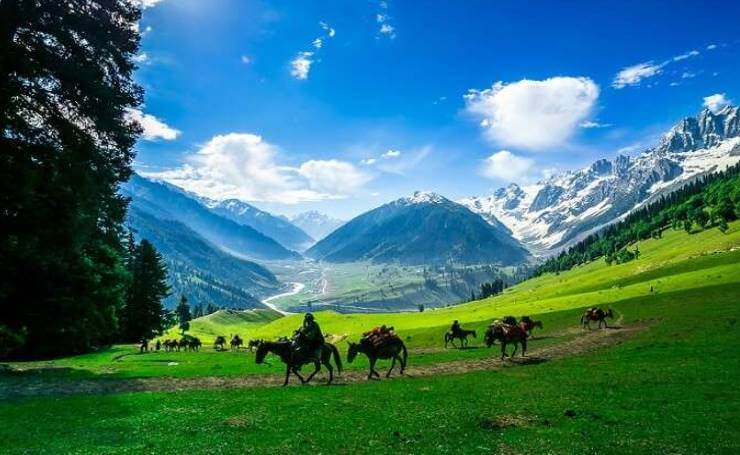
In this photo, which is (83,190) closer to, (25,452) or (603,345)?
(25,452)

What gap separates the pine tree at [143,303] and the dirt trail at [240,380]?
73.0 metres

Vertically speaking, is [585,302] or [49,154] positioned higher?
[49,154]

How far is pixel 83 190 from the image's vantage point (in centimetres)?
2691

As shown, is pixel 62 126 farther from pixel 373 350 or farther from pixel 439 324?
pixel 439 324

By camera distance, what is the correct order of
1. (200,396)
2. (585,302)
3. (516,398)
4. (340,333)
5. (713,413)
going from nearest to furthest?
(713,413) < (516,398) < (200,396) < (585,302) < (340,333)

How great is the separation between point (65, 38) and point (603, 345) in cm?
4745

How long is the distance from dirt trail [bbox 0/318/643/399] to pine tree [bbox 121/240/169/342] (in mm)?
72991

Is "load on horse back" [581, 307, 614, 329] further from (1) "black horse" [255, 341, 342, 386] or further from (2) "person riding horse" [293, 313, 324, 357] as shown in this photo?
(2) "person riding horse" [293, 313, 324, 357]

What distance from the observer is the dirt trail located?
32.3 m

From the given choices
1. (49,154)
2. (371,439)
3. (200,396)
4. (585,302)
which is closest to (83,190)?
(49,154)

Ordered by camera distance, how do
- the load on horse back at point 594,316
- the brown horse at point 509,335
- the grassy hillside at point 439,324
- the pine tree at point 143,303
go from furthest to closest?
the pine tree at point 143,303 < the load on horse back at point 594,316 < the grassy hillside at point 439,324 < the brown horse at point 509,335

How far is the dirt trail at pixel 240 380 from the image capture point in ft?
106

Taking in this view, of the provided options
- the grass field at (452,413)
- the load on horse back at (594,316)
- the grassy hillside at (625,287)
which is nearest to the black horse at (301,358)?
the grass field at (452,413)

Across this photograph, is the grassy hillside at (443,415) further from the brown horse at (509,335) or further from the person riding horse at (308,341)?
the brown horse at (509,335)
